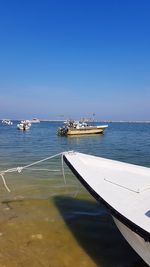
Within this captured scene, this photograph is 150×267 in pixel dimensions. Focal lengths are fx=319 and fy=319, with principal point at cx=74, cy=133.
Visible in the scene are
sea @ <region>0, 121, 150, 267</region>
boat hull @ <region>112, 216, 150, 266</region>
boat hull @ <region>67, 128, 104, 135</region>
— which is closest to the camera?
boat hull @ <region>112, 216, 150, 266</region>

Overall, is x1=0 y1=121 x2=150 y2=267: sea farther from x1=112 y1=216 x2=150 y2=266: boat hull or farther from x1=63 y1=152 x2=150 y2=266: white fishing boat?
x1=63 y1=152 x2=150 y2=266: white fishing boat

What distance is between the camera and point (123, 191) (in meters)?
5.80

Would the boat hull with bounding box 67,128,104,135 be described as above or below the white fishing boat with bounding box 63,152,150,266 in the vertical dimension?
below

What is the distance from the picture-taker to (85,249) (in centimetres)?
610

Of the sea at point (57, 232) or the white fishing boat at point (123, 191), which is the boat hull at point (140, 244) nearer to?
the white fishing boat at point (123, 191)

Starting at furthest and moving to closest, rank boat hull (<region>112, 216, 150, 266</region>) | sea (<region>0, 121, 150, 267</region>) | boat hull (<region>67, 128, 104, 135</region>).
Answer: boat hull (<region>67, 128, 104, 135</region>), sea (<region>0, 121, 150, 267</region>), boat hull (<region>112, 216, 150, 266</region>)

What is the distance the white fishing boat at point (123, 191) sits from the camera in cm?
459

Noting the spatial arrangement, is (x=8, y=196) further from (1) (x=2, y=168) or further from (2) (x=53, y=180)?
(1) (x=2, y=168)

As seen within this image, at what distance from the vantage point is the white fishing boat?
A: 4590 mm

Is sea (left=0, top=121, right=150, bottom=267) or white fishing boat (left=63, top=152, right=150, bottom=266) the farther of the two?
sea (left=0, top=121, right=150, bottom=267)

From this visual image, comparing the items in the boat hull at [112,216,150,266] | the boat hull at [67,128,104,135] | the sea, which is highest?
the boat hull at [112,216,150,266]

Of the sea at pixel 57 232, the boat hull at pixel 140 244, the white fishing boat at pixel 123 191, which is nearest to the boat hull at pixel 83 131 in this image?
the sea at pixel 57 232

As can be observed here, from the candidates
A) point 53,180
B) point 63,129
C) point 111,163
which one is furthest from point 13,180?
point 63,129

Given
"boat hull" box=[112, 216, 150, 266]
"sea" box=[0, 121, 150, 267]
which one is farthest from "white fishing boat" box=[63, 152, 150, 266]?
"sea" box=[0, 121, 150, 267]
